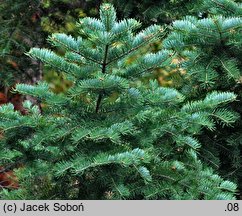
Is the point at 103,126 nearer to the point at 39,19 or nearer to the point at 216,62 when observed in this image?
the point at 216,62

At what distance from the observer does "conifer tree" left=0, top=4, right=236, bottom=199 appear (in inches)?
80.6

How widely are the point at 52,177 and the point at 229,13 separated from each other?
137 cm

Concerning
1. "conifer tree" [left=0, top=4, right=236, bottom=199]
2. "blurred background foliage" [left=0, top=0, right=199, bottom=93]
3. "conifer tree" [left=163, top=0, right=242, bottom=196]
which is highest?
"blurred background foliage" [left=0, top=0, right=199, bottom=93]

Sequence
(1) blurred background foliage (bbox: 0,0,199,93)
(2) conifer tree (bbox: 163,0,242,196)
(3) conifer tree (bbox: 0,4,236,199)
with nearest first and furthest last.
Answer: (3) conifer tree (bbox: 0,4,236,199) < (2) conifer tree (bbox: 163,0,242,196) < (1) blurred background foliage (bbox: 0,0,199,93)

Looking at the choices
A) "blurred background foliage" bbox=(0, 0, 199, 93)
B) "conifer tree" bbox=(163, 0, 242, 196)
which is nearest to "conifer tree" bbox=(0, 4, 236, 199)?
"conifer tree" bbox=(163, 0, 242, 196)

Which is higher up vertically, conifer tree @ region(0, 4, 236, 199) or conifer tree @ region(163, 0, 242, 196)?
conifer tree @ region(163, 0, 242, 196)

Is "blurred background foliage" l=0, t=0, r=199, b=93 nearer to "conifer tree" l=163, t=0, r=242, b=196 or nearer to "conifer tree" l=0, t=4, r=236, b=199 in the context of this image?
"conifer tree" l=163, t=0, r=242, b=196

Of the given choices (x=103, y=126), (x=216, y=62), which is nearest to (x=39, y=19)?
(x=216, y=62)

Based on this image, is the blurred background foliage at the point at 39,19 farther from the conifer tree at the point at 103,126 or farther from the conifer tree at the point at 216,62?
the conifer tree at the point at 103,126

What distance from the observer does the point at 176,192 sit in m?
2.18

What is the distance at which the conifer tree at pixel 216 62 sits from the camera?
2.54 metres

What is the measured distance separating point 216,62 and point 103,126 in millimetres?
855

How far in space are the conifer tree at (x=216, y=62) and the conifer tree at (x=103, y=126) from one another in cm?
37

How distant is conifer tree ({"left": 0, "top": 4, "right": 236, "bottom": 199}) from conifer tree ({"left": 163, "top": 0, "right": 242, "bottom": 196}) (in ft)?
1.21
